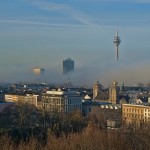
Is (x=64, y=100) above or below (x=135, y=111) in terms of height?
above

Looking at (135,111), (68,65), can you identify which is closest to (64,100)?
(135,111)

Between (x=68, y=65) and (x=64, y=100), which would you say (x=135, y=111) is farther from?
(x=68, y=65)

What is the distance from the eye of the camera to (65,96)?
50.2 metres

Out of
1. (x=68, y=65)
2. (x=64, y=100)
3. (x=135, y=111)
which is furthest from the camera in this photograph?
(x=68, y=65)

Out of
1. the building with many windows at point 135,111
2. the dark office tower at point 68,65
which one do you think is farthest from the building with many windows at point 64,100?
the dark office tower at point 68,65

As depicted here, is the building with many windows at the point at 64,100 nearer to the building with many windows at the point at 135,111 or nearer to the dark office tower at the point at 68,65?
the building with many windows at the point at 135,111

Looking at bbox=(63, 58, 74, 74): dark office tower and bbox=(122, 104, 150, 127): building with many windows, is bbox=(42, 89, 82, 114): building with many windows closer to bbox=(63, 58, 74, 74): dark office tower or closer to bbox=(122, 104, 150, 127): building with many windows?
bbox=(122, 104, 150, 127): building with many windows

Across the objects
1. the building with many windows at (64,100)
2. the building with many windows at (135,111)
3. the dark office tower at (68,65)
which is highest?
the dark office tower at (68,65)

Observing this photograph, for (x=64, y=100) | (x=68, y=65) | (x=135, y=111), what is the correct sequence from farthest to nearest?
(x=68, y=65), (x=64, y=100), (x=135, y=111)

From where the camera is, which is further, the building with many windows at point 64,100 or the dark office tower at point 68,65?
the dark office tower at point 68,65

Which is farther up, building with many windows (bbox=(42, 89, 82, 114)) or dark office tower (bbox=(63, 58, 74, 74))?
dark office tower (bbox=(63, 58, 74, 74))

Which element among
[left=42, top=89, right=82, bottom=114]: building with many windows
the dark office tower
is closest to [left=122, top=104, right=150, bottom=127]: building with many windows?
[left=42, top=89, right=82, bottom=114]: building with many windows

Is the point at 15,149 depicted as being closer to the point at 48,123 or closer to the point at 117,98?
the point at 48,123

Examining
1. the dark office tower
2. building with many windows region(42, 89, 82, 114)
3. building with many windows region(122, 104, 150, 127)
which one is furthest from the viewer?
the dark office tower
